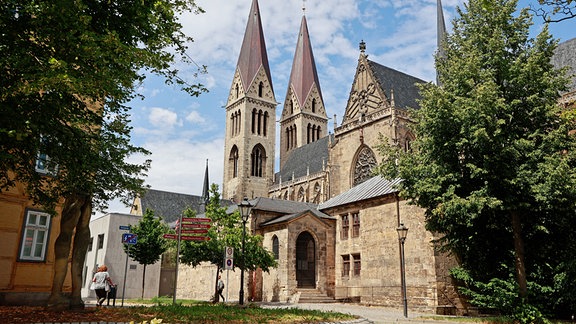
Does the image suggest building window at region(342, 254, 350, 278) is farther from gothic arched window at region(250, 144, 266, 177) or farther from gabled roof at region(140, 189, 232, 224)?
gothic arched window at region(250, 144, 266, 177)

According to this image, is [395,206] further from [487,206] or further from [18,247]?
[18,247]

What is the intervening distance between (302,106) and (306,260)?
2042 inches

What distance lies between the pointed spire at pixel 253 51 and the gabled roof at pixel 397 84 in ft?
97.6

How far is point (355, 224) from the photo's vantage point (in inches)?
1005

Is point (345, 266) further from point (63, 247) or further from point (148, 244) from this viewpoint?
point (63, 247)

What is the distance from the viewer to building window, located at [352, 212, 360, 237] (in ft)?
83.1

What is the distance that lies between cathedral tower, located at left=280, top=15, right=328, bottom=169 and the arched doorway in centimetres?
4686

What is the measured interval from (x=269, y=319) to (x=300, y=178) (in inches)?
1919

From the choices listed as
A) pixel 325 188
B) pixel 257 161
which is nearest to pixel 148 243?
pixel 325 188

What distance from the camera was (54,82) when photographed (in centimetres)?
683

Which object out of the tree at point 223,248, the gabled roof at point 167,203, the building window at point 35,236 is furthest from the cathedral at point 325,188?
the building window at point 35,236

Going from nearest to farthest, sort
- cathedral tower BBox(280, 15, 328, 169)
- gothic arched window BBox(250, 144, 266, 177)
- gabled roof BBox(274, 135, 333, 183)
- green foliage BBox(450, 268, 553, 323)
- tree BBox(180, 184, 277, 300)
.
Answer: green foliage BBox(450, 268, 553, 323) < tree BBox(180, 184, 277, 300) < gabled roof BBox(274, 135, 333, 183) < gothic arched window BBox(250, 144, 266, 177) < cathedral tower BBox(280, 15, 328, 169)

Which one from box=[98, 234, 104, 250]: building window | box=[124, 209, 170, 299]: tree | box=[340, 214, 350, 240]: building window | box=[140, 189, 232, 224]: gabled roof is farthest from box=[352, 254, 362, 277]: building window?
Answer: box=[140, 189, 232, 224]: gabled roof

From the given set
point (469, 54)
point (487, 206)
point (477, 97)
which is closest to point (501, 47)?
point (469, 54)
